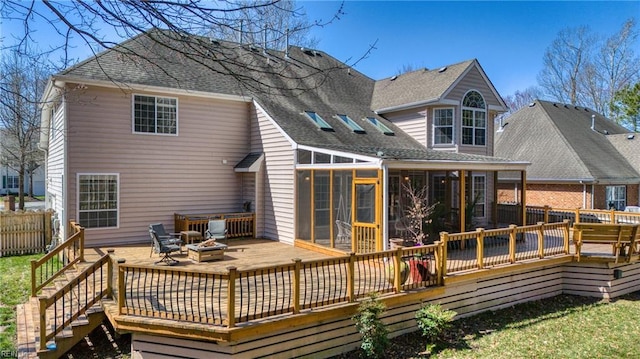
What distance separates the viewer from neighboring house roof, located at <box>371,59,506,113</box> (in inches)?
589

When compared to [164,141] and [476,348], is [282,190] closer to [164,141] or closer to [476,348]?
[164,141]

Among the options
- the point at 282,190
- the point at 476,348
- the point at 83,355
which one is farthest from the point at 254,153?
the point at 476,348

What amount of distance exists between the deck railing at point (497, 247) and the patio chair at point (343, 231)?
2.42 meters

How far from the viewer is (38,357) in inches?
246

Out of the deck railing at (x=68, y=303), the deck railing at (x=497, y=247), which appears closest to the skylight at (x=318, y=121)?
the deck railing at (x=497, y=247)

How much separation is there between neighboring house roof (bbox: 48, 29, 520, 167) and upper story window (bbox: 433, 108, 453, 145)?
2.40 feet

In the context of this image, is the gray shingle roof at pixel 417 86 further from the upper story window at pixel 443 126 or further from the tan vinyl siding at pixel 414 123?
the upper story window at pixel 443 126

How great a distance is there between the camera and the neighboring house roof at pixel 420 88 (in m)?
15.0

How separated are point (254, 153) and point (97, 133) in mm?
4702

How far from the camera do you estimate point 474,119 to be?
15.5m

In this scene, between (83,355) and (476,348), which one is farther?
(476,348)

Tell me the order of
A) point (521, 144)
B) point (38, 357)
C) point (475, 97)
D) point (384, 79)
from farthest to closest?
point (521, 144)
point (384, 79)
point (475, 97)
point (38, 357)

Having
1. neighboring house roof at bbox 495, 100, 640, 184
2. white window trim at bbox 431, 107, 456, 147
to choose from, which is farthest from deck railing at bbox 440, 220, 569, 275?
neighboring house roof at bbox 495, 100, 640, 184

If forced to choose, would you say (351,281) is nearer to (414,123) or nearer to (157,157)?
(157,157)
